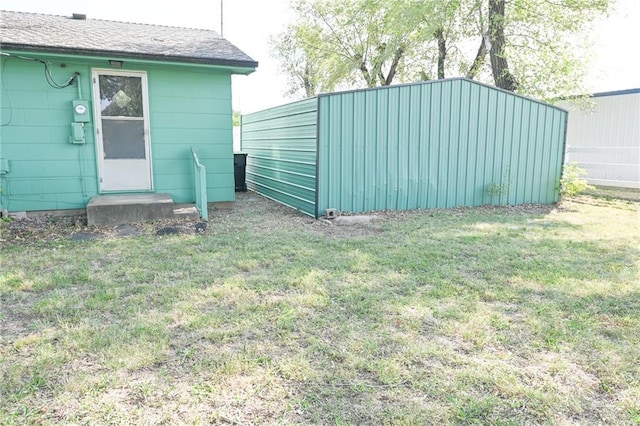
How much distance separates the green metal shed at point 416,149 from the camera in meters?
6.82

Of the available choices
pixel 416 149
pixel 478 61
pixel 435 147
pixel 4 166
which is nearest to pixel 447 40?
pixel 478 61

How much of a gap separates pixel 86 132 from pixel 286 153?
10.7 feet

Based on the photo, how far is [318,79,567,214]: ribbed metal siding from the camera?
22.5 ft

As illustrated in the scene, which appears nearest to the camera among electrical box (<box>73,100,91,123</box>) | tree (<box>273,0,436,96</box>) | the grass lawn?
the grass lawn

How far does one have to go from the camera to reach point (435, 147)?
298 inches

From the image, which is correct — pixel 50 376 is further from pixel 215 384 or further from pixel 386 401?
pixel 386 401

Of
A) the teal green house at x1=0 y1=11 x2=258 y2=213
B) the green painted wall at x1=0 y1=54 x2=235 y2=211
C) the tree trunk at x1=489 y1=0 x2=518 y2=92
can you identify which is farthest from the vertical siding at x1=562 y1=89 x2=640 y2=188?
the teal green house at x1=0 y1=11 x2=258 y2=213

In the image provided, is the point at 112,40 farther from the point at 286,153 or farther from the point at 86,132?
the point at 286,153

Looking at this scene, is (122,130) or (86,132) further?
(122,130)

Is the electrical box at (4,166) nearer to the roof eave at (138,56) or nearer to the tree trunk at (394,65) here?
the roof eave at (138,56)

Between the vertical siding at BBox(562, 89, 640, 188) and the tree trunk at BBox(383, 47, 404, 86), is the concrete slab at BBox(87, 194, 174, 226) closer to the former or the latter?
the vertical siding at BBox(562, 89, 640, 188)

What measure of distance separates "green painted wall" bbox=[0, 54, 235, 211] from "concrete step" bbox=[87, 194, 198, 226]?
2.04ft

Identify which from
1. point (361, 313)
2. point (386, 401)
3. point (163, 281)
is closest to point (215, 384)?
point (386, 401)

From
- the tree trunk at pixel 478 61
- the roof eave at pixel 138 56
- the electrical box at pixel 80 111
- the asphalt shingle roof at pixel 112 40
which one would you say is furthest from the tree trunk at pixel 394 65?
the electrical box at pixel 80 111
